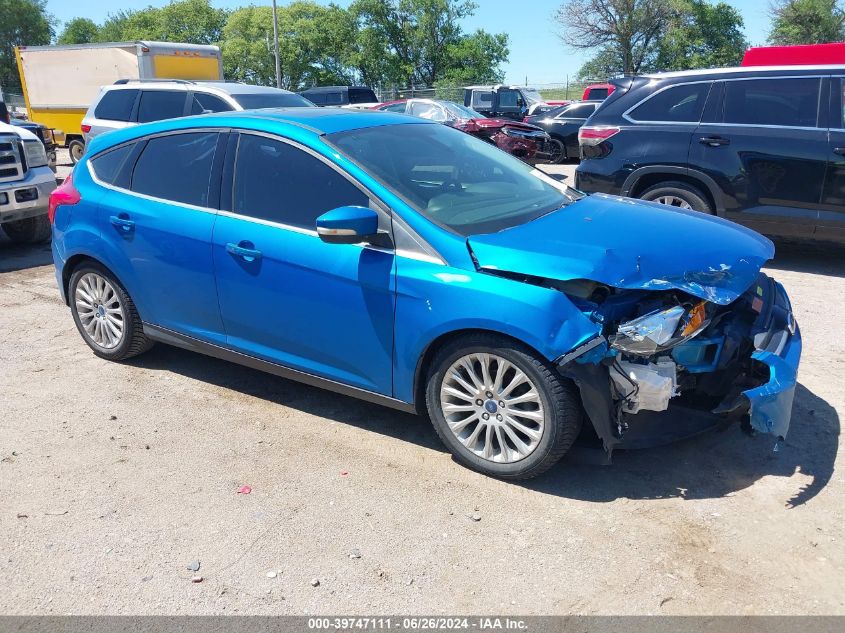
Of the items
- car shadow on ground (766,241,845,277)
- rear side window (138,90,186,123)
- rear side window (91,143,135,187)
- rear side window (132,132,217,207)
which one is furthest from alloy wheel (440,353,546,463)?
rear side window (138,90,186,123)

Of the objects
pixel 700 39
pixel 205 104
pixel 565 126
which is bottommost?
pixel 565 126

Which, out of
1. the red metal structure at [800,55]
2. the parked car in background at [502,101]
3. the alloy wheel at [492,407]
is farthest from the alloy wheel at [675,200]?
the parked car in background at [502,101]

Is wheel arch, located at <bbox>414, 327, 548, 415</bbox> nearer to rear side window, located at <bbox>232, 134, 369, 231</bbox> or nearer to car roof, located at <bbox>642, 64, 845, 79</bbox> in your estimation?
rear side window, located at <bbox>232, 134, 369, 231</bbox>

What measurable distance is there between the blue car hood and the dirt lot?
3.20ft

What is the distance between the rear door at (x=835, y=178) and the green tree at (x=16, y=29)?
74.8m

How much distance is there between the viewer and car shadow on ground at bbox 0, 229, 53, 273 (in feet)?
26.7

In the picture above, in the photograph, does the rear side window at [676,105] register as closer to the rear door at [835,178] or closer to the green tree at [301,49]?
the rear door at [835,178]

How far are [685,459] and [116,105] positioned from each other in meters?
11.0

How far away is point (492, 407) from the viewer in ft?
11.2

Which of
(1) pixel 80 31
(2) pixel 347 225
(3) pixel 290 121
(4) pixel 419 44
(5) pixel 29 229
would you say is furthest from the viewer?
(1) pixel 80 31

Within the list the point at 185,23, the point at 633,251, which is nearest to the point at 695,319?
the point at 633,251

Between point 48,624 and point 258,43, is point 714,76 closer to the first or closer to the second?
point 48,624

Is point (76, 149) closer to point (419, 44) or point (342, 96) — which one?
point (342, 96)

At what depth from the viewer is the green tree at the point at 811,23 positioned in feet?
144
